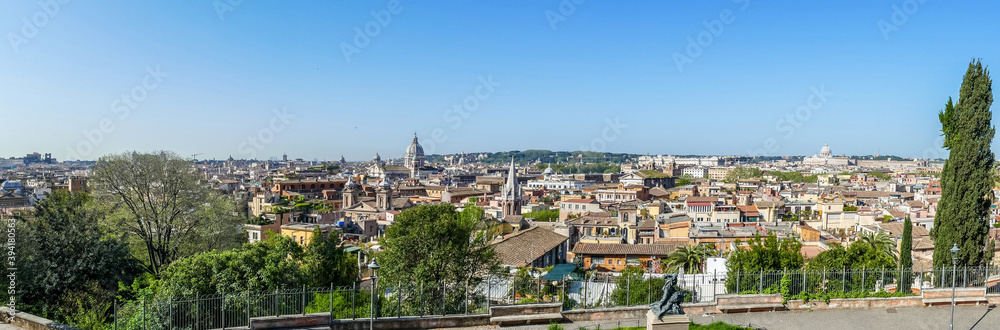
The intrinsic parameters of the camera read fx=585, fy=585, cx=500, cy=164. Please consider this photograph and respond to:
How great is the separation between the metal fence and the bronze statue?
10.2 feet

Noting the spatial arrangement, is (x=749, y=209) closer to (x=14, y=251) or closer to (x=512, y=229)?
(x=512, y=229)

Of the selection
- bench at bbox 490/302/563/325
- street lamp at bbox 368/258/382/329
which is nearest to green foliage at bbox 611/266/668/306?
bench at bbox 490/302/563/325

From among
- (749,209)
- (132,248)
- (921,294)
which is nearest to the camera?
(921,294)

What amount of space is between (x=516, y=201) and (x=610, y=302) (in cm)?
4072

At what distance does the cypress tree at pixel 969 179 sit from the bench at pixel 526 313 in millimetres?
12582

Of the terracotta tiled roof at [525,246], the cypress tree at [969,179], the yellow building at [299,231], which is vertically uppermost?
the cypress tree at [969,179]

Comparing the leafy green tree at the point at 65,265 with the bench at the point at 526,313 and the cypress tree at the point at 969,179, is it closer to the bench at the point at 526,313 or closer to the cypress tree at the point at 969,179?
the bench at the point at 526,313

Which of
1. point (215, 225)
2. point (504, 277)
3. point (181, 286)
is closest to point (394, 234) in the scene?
point (504, 277)

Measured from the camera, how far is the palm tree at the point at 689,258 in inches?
1030

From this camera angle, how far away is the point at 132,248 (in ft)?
69.7

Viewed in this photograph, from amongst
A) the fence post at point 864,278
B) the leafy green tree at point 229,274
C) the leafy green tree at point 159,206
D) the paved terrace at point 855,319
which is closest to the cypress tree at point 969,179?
the paved terrace at point 855,319

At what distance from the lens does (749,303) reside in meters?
13.8

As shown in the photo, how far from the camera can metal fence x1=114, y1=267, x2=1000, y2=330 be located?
11.6 m

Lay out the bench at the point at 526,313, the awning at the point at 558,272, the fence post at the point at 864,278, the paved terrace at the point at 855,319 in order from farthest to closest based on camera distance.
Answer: the awning at the point at 558,272 < the fence post at the point at 864,278 < the paved terrace at the point at 855,319 < the bench at the point at 526,313
